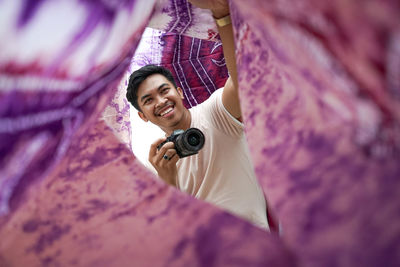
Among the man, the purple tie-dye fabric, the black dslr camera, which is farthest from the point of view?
the man

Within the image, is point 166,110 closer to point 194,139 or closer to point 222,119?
point 222,119

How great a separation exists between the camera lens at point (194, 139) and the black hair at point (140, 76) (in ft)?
1.31

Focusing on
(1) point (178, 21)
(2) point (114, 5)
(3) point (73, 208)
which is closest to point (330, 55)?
(2) point (114, 5)

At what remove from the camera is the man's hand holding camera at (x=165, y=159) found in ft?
2.85

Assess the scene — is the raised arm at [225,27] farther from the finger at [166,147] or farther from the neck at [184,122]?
the neck at [184,122]

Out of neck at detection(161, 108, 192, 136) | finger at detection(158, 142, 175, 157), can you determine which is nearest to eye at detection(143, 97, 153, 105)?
neck at detection(161, 108, 192, 136)

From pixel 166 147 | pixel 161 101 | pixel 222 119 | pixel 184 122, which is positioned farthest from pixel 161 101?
pixel 166 147

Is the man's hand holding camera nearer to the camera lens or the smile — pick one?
the camera lens

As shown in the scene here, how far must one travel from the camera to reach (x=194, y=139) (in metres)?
0.85

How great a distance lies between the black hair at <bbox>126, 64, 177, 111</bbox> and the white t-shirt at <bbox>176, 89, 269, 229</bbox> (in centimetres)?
22

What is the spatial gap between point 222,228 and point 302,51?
17 cm

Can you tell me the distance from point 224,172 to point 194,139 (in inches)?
9.0

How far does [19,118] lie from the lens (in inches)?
10.1

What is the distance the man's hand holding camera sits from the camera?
87 cm
